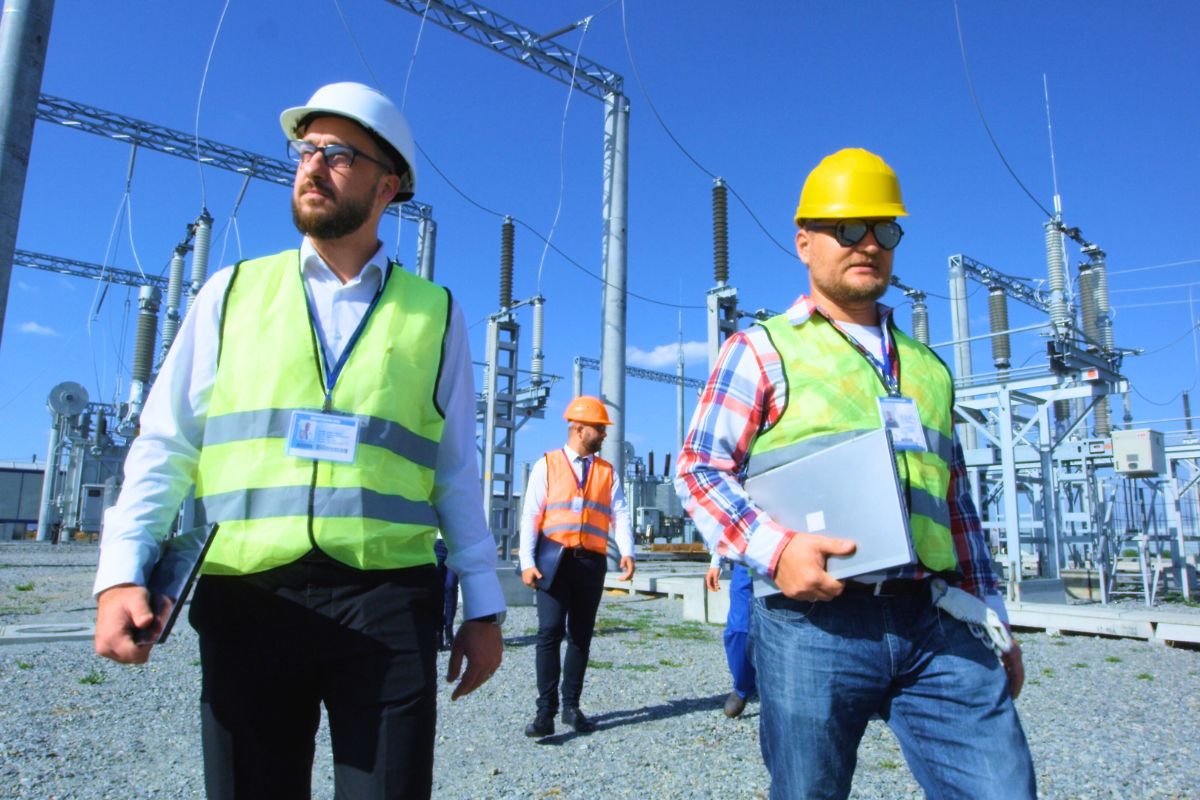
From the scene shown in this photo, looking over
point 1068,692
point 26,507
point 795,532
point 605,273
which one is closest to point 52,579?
point 605,273

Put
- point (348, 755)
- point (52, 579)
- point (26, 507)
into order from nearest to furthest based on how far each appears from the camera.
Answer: point (348, 755) < point (52, 579) < point (26, 507)

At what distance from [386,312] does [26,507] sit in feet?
153

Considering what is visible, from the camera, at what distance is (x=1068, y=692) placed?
21.0 ft

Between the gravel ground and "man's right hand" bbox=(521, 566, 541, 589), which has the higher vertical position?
"man's right hand" bbox=(521, 566, 541, 589)

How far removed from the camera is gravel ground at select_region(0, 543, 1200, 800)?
3.97m

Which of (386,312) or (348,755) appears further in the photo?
(386,312)

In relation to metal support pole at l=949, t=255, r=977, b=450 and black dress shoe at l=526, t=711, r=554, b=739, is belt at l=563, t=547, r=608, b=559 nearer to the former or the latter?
black dress shoe at l=526, t=711, r=554, b=739

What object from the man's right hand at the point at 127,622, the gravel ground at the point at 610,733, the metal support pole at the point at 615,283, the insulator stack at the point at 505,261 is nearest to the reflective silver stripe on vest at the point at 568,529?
the gravel ground at the point at 610,733

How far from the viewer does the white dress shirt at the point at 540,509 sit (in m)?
5.36

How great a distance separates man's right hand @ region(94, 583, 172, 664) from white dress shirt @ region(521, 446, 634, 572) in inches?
147

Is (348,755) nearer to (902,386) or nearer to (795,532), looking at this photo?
(795,532)

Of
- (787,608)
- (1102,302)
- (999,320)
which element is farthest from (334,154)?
(999,320)

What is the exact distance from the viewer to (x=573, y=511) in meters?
5.31

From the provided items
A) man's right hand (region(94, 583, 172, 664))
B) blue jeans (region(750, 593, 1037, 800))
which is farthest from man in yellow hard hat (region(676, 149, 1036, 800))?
man's right hand (region(94, 583, 172, 664))
